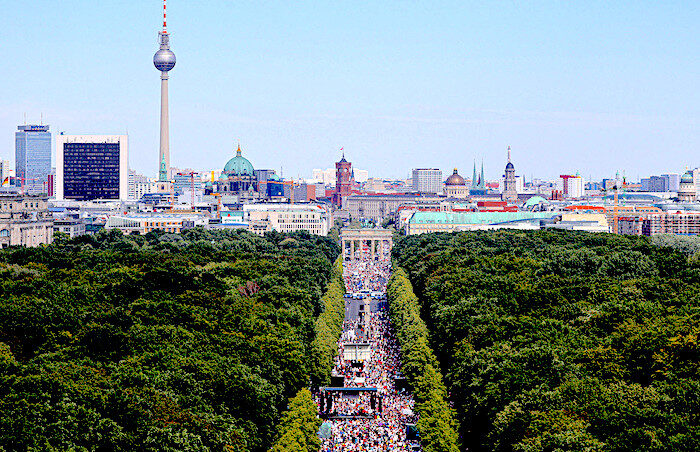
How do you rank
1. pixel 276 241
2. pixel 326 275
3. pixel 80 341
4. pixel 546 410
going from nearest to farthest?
pixel 546 410 < pixel 80 341 < pixel 326 275 < pixel 276 241

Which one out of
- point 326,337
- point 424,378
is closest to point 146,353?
point 424,378

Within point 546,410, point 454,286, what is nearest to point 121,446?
point 546,410

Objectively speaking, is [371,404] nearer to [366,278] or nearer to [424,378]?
[424,378]

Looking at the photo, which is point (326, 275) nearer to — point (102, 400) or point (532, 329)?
point (532, 329)

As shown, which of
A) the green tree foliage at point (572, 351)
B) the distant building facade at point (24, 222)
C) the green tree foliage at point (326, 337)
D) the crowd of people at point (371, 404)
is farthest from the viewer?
the distant building facade at point (24, 222)

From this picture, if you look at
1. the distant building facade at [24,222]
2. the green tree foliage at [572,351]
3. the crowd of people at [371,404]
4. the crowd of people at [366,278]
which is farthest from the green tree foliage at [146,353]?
the distant building facade at [24,222]

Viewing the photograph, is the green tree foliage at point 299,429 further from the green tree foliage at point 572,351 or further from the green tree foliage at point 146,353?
the green tree foliage at point 572,351

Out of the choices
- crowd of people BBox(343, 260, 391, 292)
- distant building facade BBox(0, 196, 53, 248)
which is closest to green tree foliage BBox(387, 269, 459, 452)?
crowd of people BBox(343, 260, 391, 292)
